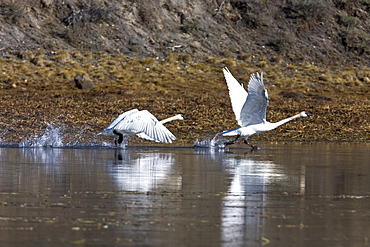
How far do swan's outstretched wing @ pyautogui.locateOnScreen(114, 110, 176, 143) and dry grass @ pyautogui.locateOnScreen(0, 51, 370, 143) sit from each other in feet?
Answer: 11.4

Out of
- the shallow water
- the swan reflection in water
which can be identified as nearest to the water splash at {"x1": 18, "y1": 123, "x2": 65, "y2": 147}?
the swan reflection in water

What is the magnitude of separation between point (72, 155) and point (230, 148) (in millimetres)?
4268

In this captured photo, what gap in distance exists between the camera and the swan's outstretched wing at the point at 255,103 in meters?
15.7

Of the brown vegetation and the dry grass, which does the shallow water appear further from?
the brown vegetation

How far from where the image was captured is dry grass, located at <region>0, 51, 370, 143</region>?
21656 millimetres

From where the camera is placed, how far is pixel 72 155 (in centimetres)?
1440

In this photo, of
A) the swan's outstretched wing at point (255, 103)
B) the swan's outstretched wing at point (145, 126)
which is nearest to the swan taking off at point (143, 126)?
the swan's outstretched wing at point (145, 126)

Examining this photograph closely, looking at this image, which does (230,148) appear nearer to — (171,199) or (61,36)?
(171,199)

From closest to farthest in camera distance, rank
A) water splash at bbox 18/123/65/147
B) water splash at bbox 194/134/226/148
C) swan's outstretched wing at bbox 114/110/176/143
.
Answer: swan's outstretched wing at bbox 114/110/176/143 → water splash at bbox 18/123/65/147 → water splash at bbox 194/134/226/148

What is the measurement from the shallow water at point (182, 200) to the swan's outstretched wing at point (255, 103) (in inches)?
76.7

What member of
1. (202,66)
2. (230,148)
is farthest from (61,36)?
(230,148)

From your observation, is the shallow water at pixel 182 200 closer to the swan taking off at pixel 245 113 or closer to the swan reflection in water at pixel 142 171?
Answer: the swan reflection in water at pixel 142 171

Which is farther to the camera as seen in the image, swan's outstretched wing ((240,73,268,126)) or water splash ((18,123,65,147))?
water splash ((18,123,65,147))

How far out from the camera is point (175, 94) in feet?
92.9
